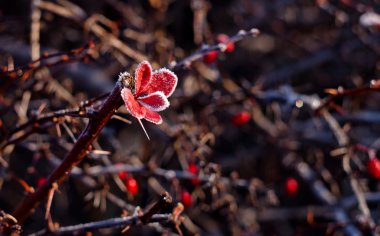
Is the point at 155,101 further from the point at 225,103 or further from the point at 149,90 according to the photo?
the point at 225,103

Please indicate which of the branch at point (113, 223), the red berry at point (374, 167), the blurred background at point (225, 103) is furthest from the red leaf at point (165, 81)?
the red berry at point (374, 167)

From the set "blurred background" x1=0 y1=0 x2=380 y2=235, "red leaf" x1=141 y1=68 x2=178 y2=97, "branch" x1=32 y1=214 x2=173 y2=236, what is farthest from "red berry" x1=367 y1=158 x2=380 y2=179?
"red leaf" x1=141 y1=68 x2=178 y2=97

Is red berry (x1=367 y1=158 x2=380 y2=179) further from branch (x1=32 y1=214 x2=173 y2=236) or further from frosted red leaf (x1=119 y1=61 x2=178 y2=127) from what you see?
frosted red leaf (x1=119 y1=61 x2=178 y2=127)

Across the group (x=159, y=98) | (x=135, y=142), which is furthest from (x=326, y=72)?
(x=159, y=98)

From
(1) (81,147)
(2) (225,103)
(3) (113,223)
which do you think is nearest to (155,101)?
(1) (81,147)

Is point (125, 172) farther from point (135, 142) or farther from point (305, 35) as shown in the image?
point (305, 35)

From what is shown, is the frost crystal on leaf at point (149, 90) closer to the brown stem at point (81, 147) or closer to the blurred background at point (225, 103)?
the brown stem at point (81, 147)

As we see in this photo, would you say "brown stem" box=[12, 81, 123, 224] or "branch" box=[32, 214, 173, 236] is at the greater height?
"brown stem" box=[12, 81, 123, 224]
